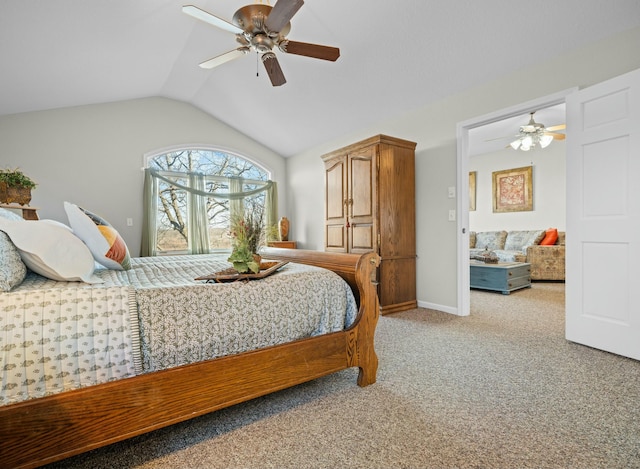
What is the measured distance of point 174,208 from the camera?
519 cm

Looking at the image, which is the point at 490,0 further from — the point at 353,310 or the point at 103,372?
the point at 103,372

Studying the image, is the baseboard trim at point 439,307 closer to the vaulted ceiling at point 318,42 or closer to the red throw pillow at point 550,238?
the vaulted ceiling at point 318,42

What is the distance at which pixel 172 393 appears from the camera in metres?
1.30

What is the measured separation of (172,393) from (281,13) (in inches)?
81.4

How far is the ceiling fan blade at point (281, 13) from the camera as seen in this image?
5.79ft

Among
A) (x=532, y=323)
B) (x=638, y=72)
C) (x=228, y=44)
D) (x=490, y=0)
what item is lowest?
(x=532, y=323)

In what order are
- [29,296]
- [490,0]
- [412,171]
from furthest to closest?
1. [412,171]
2. [490,0]
3. [29,296]

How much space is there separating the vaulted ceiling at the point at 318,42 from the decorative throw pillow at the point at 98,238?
1.75 m

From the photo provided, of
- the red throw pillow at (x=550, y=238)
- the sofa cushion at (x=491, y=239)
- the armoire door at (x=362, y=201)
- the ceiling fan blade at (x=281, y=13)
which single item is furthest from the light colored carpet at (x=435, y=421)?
the sofa cushion at (x=491, y=239)

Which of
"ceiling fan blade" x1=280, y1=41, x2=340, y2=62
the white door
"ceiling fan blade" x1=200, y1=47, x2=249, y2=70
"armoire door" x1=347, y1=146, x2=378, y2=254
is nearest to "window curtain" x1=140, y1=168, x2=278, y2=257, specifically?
"armoire door" x1=347, y1=146, x2=378, y2=254

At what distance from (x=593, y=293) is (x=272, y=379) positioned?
2493 millimetres

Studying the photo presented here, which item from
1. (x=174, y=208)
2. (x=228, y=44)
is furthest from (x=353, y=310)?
(x=174, y=208)

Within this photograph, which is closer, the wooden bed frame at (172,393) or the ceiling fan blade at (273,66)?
the wooden bed frame at (172,393)

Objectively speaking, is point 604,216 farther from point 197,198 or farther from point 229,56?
point 197,198
